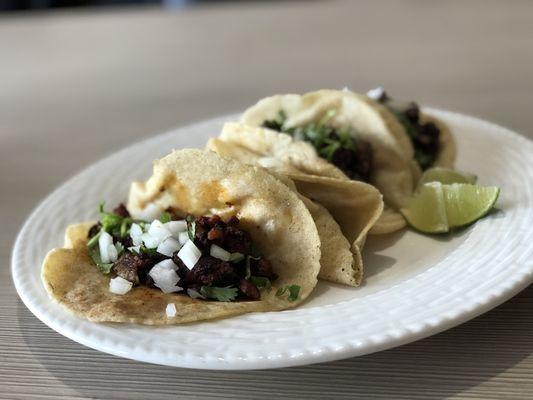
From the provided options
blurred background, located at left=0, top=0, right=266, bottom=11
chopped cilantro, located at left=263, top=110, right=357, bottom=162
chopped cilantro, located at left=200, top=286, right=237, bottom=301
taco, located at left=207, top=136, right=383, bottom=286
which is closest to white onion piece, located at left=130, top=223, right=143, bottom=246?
chopped cilantro, located at left=200, top=286, right=237, bottom=301

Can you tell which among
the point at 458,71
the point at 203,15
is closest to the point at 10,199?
the point at 458,71

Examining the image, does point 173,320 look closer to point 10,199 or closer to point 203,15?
point 10,199

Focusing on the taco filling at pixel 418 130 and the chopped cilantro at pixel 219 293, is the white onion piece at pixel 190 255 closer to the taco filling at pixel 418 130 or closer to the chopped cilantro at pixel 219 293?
the chopped cilantro at pixel 219 293

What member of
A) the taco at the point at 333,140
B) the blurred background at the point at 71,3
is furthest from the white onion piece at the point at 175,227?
the blurred background at the point at 71,3

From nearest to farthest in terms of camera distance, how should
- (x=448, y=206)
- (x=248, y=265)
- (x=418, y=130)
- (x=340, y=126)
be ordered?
(x=248, y=265)
(x=448, y=206)
(x=340, y=126)
(x=418, y=130)

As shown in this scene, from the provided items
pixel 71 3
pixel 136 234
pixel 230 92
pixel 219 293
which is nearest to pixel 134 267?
pixel 136 234

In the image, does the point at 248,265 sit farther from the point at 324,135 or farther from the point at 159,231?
the point at 324,135
